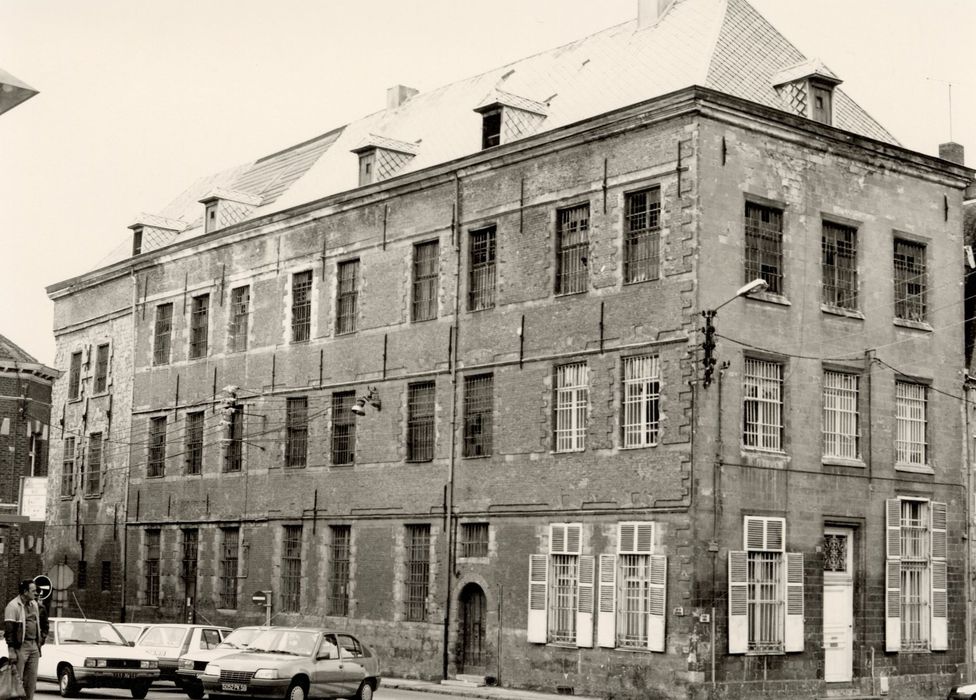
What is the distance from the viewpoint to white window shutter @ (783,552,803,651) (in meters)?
26.6

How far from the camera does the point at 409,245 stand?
33469 millimetres

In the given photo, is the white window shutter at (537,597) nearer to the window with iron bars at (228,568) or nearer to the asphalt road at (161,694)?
the asphalt road at (161,694)

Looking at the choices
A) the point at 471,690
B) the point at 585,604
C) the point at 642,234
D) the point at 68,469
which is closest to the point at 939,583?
the point at 585,604

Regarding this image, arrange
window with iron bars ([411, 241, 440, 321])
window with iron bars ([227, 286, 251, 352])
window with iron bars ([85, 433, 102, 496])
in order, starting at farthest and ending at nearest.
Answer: window with iron bars ([85, 433, 102, 496]) → window with iron bars ([227, 286, 251, 352]) → window with iron bars ([411, 241, 440, 321])

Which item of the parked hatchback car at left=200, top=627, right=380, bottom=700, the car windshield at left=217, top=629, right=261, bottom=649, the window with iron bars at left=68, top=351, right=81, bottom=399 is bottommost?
the parked hatchback car at left=200, top=627, right=380, bottom=700

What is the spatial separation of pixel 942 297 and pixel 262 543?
1770 centimetres

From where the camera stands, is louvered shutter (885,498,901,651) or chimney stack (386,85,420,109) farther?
chimney stack (386,85,420,109)

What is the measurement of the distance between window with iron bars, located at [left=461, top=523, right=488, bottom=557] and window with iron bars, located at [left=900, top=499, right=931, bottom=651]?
28.2 feet

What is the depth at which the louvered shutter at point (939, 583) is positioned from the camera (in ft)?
95.8

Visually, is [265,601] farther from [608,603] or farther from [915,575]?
[915,575]

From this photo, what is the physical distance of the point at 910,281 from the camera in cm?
2997

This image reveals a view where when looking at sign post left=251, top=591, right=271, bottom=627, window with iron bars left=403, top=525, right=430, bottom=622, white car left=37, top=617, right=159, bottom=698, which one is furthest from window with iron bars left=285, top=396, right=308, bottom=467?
white car left=37, top=617, right=159, bottom=698

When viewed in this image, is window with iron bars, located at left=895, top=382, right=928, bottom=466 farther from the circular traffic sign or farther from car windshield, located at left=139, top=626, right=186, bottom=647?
the circular traffic sign

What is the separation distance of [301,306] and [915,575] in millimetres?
16518
